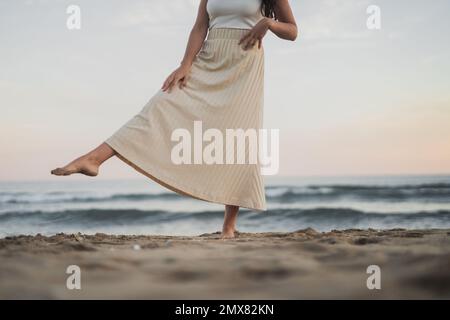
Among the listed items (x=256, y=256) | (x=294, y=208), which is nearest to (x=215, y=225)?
(x=294, y=208)

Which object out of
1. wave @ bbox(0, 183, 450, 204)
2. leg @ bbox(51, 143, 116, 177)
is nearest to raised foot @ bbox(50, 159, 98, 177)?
leg @ bbox(51, 143, 116, 177)

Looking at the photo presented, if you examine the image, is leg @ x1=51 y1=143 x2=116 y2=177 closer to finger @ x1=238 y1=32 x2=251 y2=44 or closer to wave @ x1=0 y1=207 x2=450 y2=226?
finger @ x1=238 y1=32 x2=251 y2=44

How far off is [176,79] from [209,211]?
8.80m

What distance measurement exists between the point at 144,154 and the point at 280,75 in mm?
10084

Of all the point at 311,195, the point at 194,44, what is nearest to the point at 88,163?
the point at 194,44

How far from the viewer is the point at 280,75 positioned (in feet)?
42.4

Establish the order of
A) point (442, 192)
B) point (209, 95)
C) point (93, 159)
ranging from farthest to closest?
1. point (442, 192)
2. point (209, 95)
3. point (93, 159)

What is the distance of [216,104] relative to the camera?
339cm

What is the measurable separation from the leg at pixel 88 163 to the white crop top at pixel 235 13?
1.17m

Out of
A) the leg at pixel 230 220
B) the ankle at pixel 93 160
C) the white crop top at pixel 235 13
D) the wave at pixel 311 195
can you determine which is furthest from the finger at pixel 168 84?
the wave at pixel 311 195

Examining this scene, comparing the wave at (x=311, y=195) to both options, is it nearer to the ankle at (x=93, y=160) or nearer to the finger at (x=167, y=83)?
the finger at (x=167, y=83)

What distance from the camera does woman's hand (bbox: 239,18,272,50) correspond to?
3.33 metres

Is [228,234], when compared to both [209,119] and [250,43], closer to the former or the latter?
[209,119]
